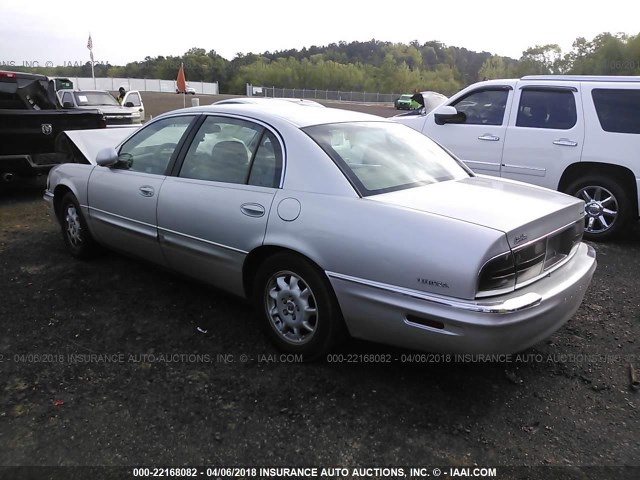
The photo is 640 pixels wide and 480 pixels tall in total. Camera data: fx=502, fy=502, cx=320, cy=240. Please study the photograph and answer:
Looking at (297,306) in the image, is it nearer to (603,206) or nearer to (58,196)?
(58,196)

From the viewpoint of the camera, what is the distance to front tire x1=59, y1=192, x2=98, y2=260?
15.2 feet

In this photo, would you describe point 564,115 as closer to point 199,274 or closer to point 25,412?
point 199,274

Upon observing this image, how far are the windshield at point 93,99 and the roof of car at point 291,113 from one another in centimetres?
1359

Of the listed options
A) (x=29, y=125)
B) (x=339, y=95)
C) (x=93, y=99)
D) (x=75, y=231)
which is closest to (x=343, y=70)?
(x=339, y=95)

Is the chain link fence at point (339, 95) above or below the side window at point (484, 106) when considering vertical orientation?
above

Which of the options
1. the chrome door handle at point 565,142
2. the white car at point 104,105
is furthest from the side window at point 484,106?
the white car at point 104,105

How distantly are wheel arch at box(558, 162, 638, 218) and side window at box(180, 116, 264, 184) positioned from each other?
4.22m

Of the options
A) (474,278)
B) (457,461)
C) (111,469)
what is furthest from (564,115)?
(111,469)

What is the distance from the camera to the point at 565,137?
5.87 meters

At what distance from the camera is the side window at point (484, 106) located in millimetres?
6441

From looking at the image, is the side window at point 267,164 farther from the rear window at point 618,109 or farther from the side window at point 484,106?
the rear window at point 618,109

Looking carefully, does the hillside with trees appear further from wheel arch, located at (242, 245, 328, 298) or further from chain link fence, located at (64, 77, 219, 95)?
wheel arch, located at (242, 245, 328, 298)

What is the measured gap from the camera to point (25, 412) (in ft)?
8.56

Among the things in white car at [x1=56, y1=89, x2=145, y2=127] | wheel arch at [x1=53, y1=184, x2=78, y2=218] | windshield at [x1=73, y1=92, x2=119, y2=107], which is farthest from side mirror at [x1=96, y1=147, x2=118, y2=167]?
windshield at [x1=73, y1=92, x2=119, y2=107]
